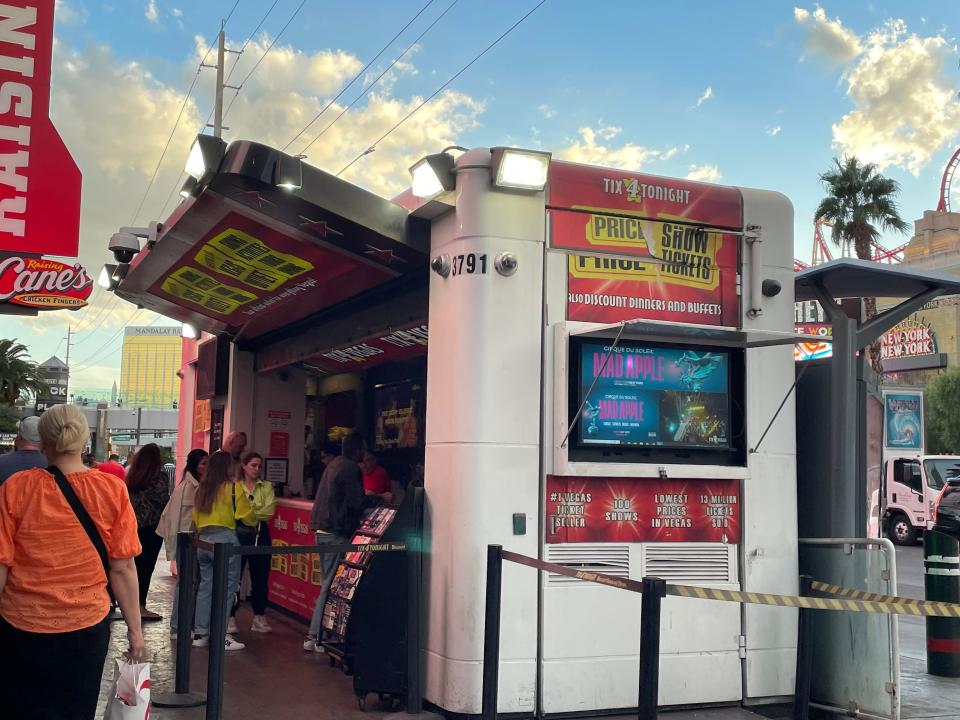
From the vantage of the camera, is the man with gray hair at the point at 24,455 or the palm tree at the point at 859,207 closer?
the man with gray hair at the point at 24,455

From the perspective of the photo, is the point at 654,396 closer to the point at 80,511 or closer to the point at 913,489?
→ the point at 80,511

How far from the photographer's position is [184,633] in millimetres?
6535

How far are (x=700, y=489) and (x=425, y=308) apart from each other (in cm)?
259

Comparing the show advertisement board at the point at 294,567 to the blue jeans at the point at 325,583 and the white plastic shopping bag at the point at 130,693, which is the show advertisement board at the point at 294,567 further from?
the white plastic shopping bag at the point at 130,693

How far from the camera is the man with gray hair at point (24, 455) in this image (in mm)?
6102

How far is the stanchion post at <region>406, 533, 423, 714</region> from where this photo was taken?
6.52m

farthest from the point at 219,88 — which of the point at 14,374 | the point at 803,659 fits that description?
the point at 803,659

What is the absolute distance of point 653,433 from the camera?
22.9 ft

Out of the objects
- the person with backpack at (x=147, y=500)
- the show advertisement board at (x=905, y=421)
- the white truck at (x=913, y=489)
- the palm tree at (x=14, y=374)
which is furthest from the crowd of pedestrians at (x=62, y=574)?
the palm tree at (x=14, y=374)

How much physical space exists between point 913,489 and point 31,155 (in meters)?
23.0

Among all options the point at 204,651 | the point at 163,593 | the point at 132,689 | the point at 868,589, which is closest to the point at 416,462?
the point at 204,651

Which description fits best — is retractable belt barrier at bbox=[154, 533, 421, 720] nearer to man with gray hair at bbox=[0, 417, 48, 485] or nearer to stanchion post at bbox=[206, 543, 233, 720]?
stanchion post at bbox=[206, 543, 233, 720]

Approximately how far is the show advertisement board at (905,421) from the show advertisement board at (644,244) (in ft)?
69.2

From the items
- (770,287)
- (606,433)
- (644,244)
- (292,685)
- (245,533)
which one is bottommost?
(292,685)
